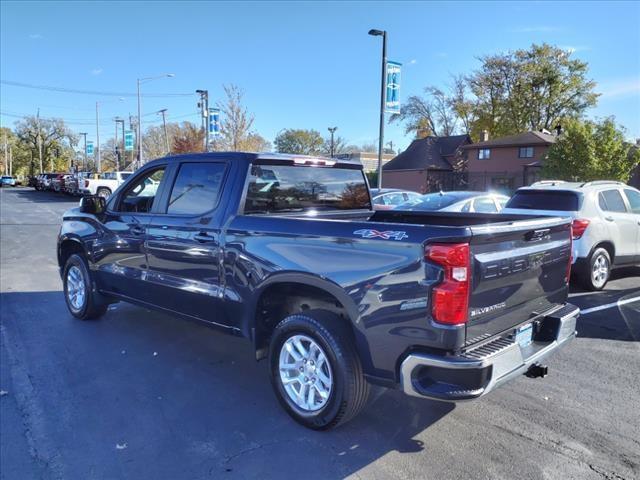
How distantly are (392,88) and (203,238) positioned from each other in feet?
50.2

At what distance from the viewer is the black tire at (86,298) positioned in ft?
18.8

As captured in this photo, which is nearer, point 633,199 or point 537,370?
point 537,370

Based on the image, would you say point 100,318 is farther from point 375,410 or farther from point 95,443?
point 375,410

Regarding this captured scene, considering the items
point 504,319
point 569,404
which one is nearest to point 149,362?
point 504,319

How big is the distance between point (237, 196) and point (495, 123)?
5467cm

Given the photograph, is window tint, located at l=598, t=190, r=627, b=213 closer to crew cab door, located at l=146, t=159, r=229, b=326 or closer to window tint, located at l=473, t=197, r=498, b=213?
window tint, located at l=473, t=197, r=498, b=213

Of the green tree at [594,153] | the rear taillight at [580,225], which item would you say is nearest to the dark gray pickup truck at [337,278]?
the rear taillight at [580,225]

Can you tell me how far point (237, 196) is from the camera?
157 inches

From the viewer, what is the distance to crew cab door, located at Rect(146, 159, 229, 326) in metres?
4.09

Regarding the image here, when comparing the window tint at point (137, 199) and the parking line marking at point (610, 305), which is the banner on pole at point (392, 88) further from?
the window tint at point (137, 199)

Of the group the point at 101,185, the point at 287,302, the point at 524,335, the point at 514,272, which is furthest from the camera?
the point at 101,185

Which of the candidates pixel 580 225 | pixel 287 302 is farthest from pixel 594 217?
pixel 287 302

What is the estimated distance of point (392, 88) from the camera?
1795cm

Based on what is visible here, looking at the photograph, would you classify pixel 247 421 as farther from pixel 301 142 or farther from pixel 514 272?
pixel 301 142
